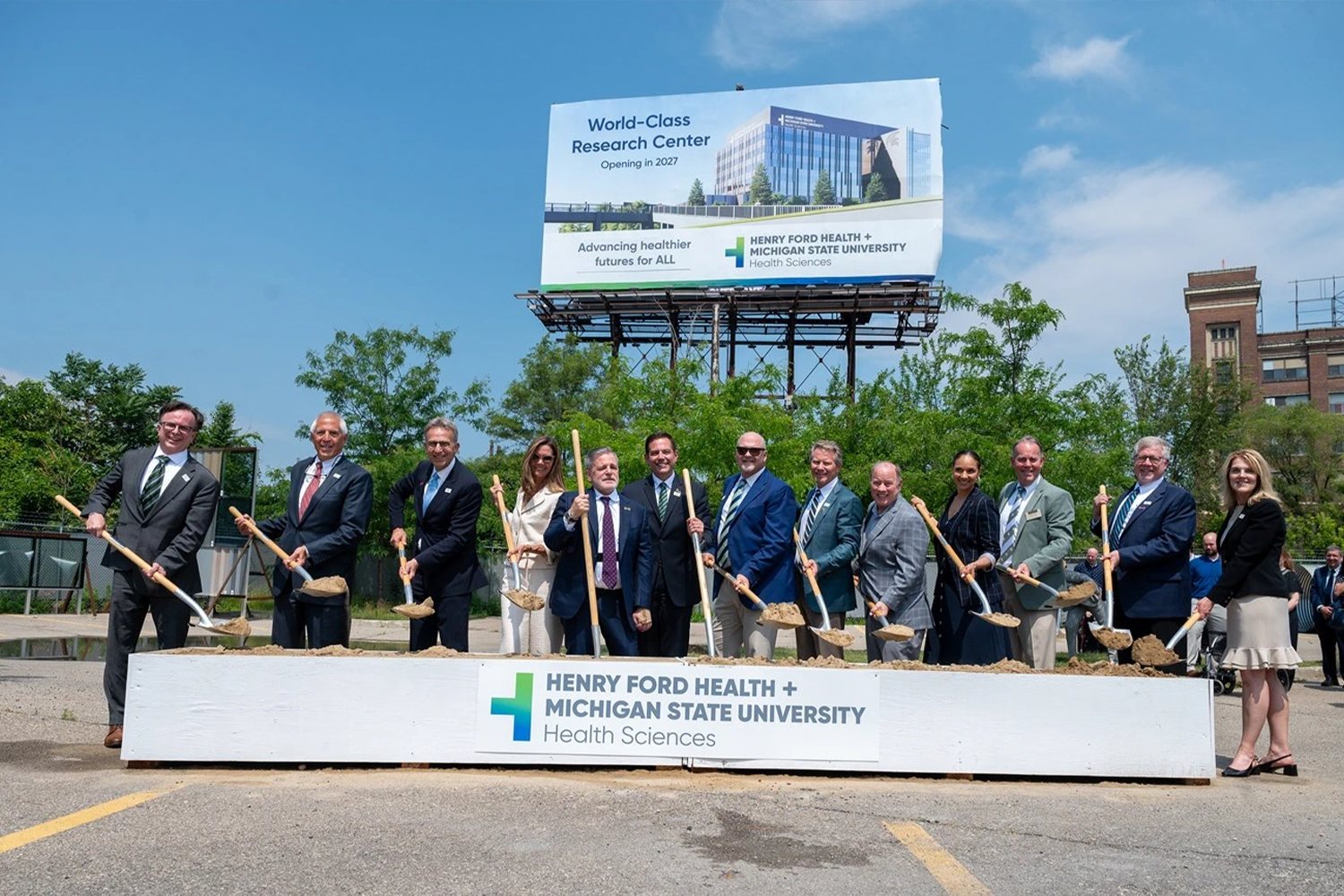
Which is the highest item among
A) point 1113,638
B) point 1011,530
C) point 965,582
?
point 1011,530

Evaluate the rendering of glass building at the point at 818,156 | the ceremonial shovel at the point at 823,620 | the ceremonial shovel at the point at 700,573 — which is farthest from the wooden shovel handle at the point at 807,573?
the rendering of glass building at the point at 818,156

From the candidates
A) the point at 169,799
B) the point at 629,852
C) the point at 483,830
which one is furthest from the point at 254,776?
the point at 629,852

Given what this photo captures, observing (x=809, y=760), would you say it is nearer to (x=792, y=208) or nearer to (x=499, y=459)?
(x=792, y=208)

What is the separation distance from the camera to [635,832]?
14.0 feet

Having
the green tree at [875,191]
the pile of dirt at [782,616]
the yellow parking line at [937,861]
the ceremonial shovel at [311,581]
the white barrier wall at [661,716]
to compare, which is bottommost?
the yellow parking line at [937,861]

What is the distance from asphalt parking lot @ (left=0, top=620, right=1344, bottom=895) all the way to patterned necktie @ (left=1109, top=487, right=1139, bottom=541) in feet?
4.39

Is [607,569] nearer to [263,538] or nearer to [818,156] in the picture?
[263,538]

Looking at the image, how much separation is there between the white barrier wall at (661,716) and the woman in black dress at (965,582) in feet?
3.31

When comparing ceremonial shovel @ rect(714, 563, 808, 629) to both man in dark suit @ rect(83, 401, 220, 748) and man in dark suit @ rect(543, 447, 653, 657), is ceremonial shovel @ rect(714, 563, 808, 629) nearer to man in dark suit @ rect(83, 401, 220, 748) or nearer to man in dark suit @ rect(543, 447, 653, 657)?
man in dark suit @ rect(543, 447, 653, 657)

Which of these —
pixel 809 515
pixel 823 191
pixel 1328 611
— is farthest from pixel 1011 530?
pixel 823 191

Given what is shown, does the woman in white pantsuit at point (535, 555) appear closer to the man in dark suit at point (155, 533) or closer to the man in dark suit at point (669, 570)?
the man in dark suit at point (669, 570)

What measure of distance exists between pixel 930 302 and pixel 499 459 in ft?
45.8

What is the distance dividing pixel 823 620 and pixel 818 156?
22995 mm

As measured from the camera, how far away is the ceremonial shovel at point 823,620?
6.22 m
